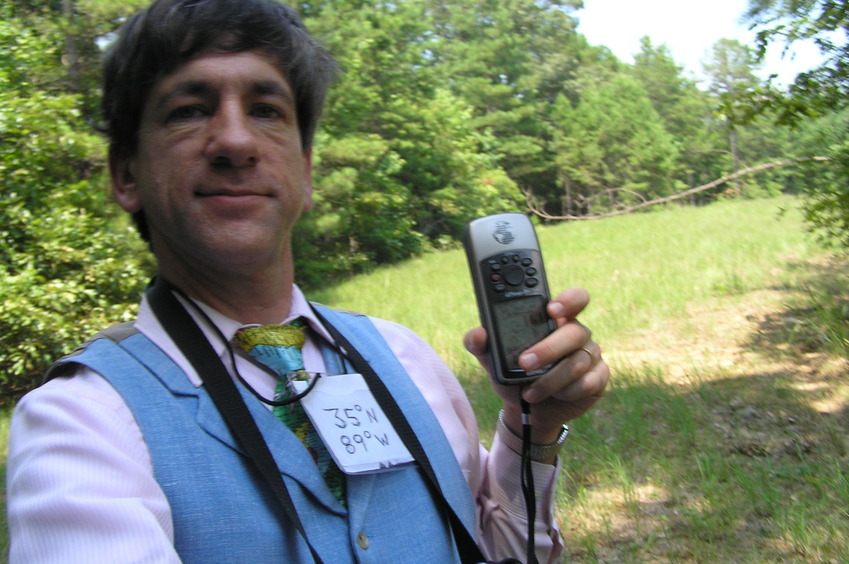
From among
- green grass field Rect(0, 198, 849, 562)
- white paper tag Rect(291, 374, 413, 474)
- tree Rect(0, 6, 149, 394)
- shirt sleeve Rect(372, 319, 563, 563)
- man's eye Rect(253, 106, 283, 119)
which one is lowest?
tree Rect(0, 6, 149, 394)

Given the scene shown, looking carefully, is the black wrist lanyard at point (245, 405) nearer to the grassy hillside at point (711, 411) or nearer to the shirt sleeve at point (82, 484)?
the shirt sleeve at point (82, 484)

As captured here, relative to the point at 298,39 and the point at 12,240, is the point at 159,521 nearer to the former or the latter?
the point at 298,39

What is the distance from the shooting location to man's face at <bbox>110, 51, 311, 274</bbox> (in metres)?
1.41

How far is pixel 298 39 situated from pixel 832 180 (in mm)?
Result: 4455

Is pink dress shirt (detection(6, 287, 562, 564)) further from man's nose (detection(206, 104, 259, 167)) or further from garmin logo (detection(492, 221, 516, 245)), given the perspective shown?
garmin logo (detection(492, 221, 516, 245))

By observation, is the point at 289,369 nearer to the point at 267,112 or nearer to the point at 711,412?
the point at 267,112

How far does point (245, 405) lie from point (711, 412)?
4035 mm

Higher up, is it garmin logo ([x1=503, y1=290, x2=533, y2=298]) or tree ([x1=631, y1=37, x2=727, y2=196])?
garmin logo ([x1=503, y1=290, x2=533, y2=298])

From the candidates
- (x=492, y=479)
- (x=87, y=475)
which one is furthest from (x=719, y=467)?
(x=87, y=475)

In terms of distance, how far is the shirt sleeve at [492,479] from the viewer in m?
1.57

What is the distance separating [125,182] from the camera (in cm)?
157

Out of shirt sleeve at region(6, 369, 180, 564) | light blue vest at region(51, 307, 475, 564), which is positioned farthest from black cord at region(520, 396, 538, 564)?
shirt sleeve at region(6, 369, 180, 564)

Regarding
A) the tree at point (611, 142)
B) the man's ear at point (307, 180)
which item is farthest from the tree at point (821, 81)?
the tree at point (611, 142)

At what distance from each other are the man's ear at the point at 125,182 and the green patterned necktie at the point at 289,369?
1.25 feet
